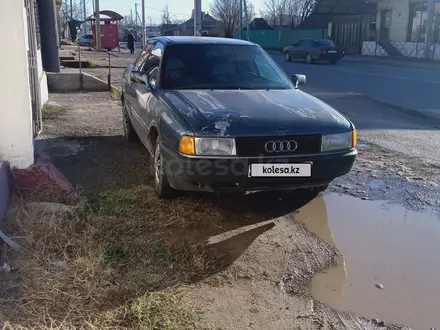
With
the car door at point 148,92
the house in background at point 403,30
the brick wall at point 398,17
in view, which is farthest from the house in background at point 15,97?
the brick wall at point 398,17

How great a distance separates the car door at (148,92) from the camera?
5.15 metres

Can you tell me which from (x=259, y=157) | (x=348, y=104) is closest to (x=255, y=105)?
(x=259, y=157)

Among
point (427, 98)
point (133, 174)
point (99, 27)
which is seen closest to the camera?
point (133, 174)

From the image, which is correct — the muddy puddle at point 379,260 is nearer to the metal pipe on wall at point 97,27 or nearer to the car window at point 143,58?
the car window at point 143,58

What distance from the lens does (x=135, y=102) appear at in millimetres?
5977

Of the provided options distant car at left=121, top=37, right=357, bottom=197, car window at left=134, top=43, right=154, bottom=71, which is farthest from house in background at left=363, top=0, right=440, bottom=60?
distant car at left=121, top=37, right=357, bottom=197

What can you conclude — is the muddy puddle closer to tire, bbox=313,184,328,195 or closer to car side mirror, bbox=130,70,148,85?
tire, bbox=313,184,328,195

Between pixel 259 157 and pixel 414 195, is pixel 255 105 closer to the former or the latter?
pixel 259 157

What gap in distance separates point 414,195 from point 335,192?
0.81 m

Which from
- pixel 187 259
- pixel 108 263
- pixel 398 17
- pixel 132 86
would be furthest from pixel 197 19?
pixel 398 17

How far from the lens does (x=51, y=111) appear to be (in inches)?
366

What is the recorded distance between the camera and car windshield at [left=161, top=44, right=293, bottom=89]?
5.22m

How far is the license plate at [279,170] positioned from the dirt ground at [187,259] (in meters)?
0.52

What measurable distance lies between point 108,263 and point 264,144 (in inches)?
61.4
